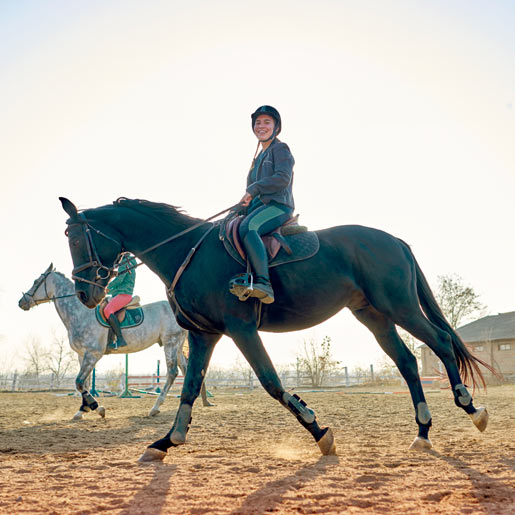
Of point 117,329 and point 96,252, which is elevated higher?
point 96,252

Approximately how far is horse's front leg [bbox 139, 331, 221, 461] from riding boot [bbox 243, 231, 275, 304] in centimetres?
99

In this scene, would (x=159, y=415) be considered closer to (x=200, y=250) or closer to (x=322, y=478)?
(x=200, y=250)

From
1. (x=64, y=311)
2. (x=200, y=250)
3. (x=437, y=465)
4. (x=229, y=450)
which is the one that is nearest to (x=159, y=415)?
(x=64, y=311)

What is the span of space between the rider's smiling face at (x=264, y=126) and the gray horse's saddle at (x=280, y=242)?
107 cm

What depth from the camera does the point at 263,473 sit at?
3.81m

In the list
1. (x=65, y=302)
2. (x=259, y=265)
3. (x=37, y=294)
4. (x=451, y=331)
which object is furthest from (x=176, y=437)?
(x=37, y=294)

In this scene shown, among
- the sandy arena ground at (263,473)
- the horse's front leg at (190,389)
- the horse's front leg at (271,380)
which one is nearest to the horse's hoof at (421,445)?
the sandy arena ground at (263,473)

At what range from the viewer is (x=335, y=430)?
7.01m

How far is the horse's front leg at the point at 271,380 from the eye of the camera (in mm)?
4613

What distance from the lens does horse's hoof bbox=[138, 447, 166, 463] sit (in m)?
4.61

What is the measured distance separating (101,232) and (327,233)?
253 cm

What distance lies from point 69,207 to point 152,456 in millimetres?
2791

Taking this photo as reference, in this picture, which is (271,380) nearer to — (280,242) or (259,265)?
(259,265)

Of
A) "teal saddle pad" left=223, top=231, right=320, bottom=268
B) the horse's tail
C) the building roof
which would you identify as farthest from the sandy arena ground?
the building roof
